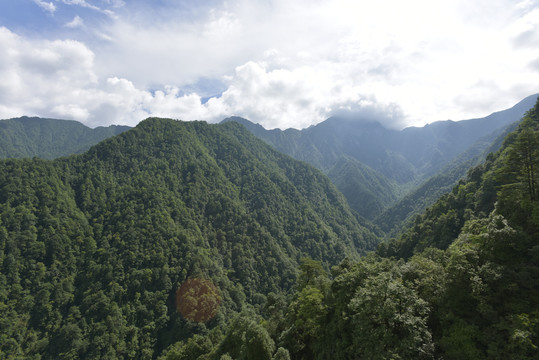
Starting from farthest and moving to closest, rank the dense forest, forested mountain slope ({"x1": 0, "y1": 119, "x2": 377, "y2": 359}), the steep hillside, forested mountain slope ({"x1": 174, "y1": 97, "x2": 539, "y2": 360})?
forested mountain slope ({"x1": 0, "y1": 119, "x2": 377, "y2": 359}), the steep hillside, the dense forest, forested mountain slope ({"x1": 174, "y1": 97, "x2": 539, "y2": 360})

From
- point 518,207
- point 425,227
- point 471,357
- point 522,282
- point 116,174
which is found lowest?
point 425,227

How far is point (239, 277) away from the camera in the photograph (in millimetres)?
160375

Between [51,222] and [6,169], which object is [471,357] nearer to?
[51,222]

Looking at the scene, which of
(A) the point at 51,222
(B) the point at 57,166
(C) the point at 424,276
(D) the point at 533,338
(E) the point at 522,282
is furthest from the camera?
(B) the point at 57,166

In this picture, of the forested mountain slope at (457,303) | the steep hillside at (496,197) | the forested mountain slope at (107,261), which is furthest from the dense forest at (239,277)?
the forested mountain slope at (107,261)

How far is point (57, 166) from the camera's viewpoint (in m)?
178

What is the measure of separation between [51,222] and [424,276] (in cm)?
17858

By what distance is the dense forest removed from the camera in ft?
72.9

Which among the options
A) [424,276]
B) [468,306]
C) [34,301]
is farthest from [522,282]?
[34,301]

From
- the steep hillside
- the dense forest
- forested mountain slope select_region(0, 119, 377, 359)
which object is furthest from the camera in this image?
forested mountain slope select_region(0, 119, 377, 359)

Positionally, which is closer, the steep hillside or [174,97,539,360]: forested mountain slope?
[174,97,539,360]: forested mountain slope

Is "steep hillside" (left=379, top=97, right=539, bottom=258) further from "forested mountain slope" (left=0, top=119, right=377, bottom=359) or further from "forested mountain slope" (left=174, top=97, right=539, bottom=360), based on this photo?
"forested mountain slope" (left=0, top=119, right=377, bottom=359)

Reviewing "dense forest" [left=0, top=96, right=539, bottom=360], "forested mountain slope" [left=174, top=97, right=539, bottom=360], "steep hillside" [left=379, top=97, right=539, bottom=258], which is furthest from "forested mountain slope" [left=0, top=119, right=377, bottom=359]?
"forested mountain slope" [left=174, top=97, right=539, bottom=360]

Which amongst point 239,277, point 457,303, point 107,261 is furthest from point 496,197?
point 107,261
